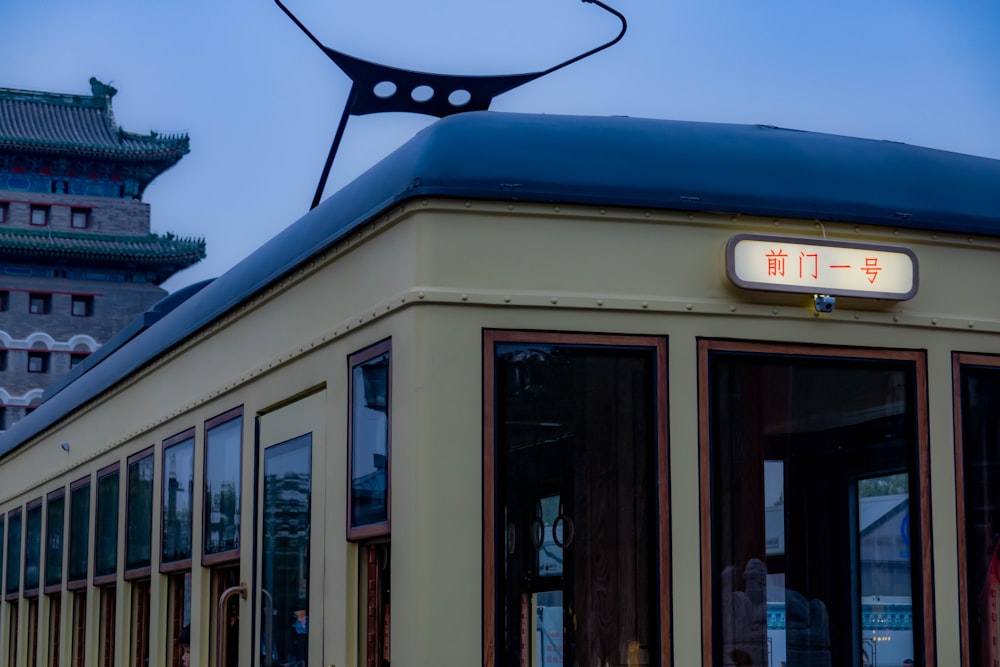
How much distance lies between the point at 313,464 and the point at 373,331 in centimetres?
54

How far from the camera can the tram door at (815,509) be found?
389 centimetres

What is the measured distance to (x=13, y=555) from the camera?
968 cm

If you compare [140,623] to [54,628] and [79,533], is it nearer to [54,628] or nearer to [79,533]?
[79,533]

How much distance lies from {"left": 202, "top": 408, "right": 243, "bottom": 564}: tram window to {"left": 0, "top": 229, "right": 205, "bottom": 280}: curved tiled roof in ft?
165

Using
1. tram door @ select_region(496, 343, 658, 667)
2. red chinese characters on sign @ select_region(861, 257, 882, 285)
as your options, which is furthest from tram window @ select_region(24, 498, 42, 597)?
red chinese characters on sign @ select_region(861, 257, 882, 285)

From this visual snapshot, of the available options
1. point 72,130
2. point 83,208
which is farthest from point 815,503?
point 72,130

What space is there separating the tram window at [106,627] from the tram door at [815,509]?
3625 millimetres

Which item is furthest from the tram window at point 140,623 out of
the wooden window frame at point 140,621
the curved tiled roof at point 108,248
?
the curved tiled roof at point 108,248

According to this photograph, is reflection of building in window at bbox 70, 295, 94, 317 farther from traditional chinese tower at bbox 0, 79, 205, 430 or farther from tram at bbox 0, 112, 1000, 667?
tram at bbox 0, 112, 1000, 667

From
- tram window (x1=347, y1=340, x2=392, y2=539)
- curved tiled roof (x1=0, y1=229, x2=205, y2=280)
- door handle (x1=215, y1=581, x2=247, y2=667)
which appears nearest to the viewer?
tram window (x1=347, y1=340, x2=392, y2=539)

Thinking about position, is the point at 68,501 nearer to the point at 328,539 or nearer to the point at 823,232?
the point at 328,539

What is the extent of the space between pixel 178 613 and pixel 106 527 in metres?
1.33

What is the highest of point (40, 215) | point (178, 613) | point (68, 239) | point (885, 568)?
point (40, 215)

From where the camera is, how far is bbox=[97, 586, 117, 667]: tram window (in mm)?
6801
